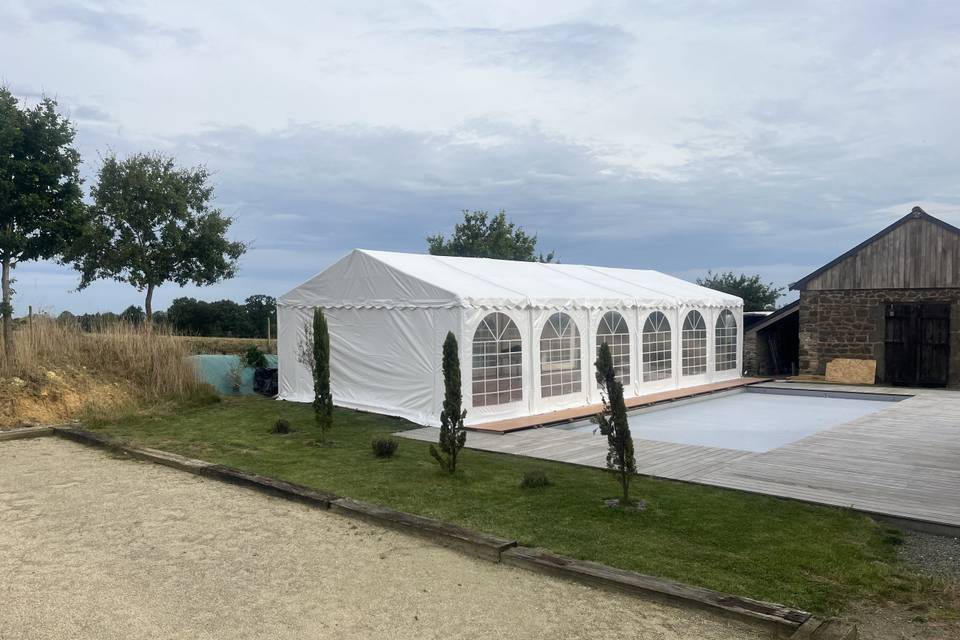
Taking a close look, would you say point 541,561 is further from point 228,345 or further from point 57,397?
point 228,345

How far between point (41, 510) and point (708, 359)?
13.5 meters

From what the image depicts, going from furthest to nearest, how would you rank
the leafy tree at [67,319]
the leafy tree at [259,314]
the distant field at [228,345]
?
the leafy tree at [259,314] → the distant field at [228,345] → the leafy tree at [67,319]

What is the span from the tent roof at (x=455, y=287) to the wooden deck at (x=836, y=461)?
2041 millimetres

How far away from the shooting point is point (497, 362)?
34.7ft

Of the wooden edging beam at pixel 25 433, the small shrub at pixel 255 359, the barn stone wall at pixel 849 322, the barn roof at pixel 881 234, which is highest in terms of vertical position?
A: the barn roof at pixel 881 234

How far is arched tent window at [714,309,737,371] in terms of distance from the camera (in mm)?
16625

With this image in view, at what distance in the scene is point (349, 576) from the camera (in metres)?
4.37

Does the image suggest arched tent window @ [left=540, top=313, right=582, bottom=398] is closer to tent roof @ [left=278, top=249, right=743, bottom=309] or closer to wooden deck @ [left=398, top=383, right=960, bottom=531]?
tent roof @ [left=278, top=249, right=743, bottom=309]

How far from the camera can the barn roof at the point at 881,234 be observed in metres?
15.3

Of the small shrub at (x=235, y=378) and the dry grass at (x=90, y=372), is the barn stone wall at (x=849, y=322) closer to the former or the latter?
the small shrub at (x=235, y=378)

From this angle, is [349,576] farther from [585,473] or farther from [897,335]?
[897,335]

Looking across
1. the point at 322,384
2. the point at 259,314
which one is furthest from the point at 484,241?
the point at 322,384

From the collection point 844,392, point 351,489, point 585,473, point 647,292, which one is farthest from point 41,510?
point 844,392

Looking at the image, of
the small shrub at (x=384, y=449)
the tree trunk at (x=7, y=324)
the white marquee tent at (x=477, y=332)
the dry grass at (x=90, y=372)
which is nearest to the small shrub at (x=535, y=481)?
the small shrub at (x=384, y=449)
